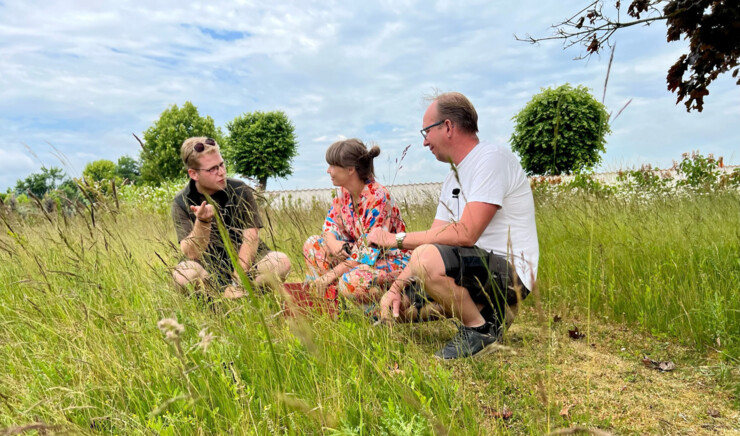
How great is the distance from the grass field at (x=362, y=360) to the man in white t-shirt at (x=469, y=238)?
8.9 inches

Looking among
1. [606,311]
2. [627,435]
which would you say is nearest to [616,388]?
[627,435]

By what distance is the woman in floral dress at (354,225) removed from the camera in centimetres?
334

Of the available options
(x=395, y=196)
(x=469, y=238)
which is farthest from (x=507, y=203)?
(x=395, y=196)

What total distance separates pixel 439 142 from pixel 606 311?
210 centimetres

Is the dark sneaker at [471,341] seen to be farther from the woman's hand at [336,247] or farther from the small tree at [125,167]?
the small tree at [125,167]

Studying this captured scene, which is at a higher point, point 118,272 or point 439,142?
point 439,142

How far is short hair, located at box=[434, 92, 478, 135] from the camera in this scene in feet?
9.82

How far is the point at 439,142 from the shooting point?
308cm

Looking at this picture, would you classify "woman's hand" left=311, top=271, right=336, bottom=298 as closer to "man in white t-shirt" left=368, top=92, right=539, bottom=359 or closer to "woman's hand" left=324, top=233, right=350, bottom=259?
→ "woman's hand" left=324, top=233, right=350, bottom=259

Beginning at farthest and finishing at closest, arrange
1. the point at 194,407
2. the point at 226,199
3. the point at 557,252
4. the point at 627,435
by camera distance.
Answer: the point at 557,252
the point at 226,199
the point at 627,435
the point at 194,407

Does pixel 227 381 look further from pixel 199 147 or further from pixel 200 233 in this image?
pixel 199 147

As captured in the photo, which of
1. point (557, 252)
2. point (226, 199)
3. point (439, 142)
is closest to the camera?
point (439, 142)

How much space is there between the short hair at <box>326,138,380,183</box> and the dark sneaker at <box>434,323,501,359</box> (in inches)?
50.3

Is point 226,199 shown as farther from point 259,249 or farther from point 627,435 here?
point 627,435
